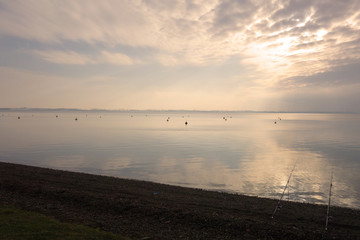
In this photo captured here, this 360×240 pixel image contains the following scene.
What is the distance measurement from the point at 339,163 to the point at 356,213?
2540 cm

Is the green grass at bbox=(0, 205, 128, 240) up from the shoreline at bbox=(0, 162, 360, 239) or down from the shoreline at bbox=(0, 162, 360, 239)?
up

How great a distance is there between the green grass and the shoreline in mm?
1521

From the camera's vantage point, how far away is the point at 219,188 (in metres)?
25.8

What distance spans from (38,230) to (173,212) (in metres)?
6.99

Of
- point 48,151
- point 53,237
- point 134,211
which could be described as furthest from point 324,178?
point 48,151

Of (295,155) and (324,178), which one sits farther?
(295,155)

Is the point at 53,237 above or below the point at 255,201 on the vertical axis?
above

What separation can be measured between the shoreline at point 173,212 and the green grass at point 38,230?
152 centimetres

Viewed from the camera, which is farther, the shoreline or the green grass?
the shoreline

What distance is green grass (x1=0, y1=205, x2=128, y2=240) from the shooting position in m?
10.2

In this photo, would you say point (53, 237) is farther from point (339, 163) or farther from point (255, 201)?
point (339, 163)

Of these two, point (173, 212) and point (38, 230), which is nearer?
point (38, 230)

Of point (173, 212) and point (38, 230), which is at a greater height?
point (38, 230)

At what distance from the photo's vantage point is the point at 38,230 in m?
10.7
